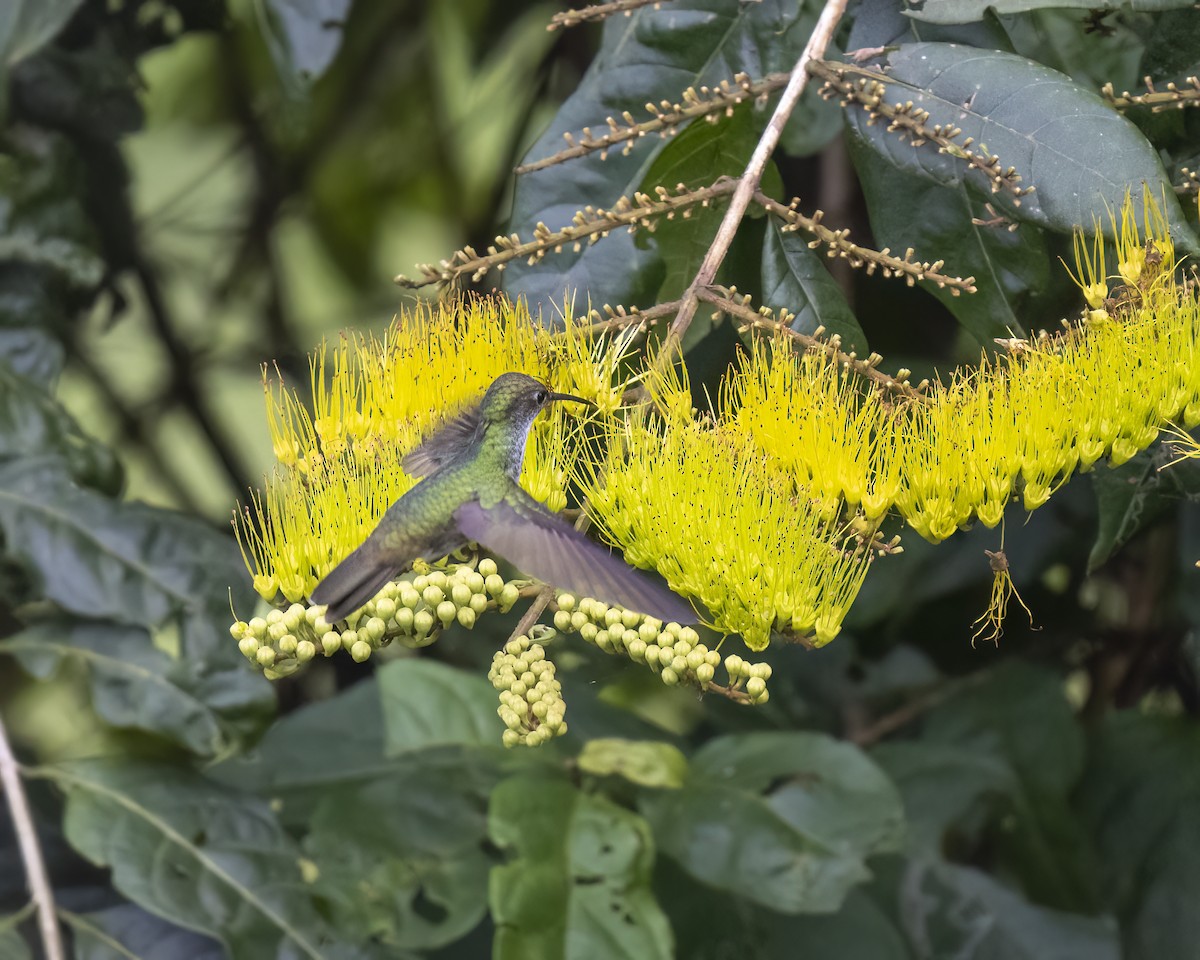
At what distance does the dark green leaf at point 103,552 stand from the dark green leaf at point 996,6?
701 millimetres

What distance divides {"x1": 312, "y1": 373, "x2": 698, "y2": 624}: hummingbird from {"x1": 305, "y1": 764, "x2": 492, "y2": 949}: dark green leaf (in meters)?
0.56

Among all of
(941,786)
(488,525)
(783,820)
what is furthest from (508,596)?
(941,786)

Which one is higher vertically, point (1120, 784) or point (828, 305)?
point (828, 305)

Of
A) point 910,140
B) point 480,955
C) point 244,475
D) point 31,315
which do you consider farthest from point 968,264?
point 244,475

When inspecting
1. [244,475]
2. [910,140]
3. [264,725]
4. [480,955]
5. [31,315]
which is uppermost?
[910,140]

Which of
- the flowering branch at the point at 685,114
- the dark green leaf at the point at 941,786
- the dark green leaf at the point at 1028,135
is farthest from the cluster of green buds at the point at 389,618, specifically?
the dark green leaf at the point at 941,786

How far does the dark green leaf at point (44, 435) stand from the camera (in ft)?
3.87

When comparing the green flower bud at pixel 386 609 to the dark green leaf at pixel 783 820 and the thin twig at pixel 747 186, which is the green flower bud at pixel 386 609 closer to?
the thin twig at pixel 747 186

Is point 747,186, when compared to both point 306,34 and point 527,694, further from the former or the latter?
point 306,34

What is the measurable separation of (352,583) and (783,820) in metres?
0.64

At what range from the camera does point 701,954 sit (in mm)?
1255

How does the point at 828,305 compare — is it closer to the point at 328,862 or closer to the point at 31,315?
the point at 328,862

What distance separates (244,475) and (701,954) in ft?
3.11

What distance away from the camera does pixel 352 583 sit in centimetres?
64
